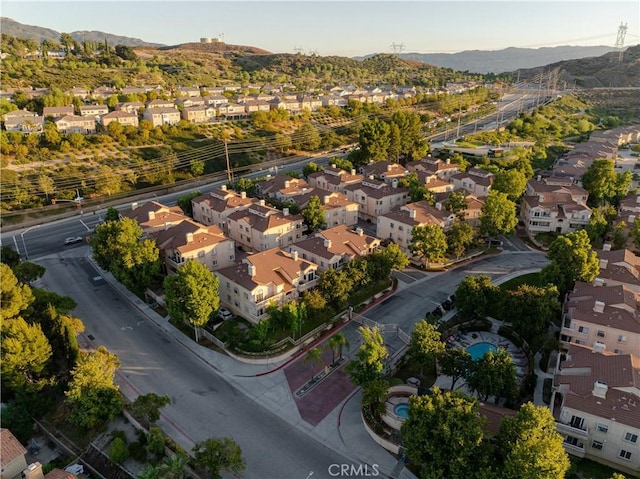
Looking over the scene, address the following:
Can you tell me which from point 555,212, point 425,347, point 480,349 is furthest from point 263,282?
point 555,212

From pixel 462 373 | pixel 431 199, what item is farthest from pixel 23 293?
pixel 431 199

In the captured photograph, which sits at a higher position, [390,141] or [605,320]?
[390,141]

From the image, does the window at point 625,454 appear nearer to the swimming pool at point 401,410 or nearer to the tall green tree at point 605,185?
the swimming pool at point 401,410

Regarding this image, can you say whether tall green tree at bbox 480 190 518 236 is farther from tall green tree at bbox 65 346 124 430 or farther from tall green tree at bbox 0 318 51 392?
tall green tree at bbox 0 318 51 392

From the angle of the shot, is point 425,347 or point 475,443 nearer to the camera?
point 475,443

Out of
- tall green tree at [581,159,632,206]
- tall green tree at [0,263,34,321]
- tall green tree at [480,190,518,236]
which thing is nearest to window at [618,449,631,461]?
tall green tree at [480,190,518,236]

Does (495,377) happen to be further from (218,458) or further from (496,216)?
(496,216)
